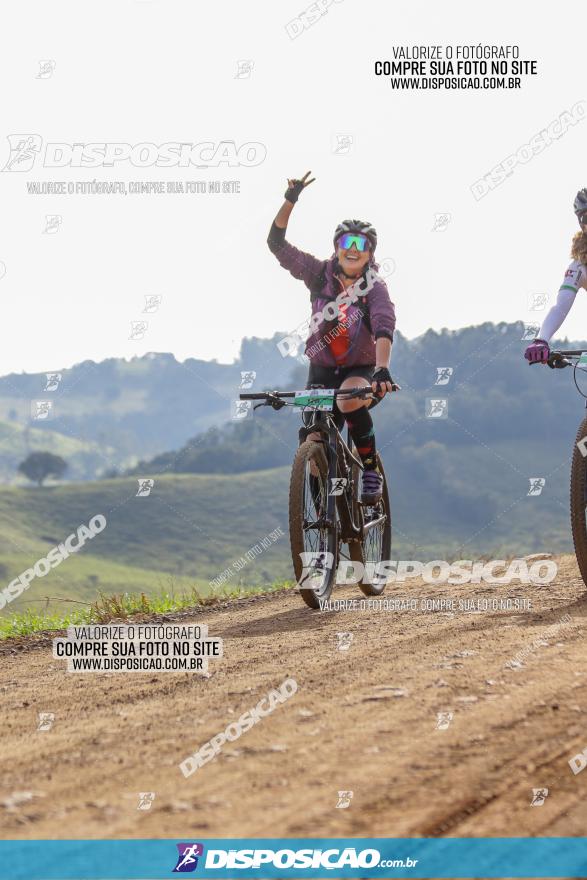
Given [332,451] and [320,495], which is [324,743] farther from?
[332,451]

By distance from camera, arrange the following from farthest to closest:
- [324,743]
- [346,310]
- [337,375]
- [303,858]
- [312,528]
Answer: [337,375], [346,310], [312,528], [324,743], [303,858]

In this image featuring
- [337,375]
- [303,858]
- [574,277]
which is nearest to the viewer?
[303,858]

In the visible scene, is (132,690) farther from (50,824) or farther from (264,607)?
(264,607)

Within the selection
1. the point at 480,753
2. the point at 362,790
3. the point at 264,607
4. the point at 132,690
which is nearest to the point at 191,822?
the point at 362,790

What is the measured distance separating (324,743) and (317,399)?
4.73 metres

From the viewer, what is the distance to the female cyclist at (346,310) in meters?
8.84

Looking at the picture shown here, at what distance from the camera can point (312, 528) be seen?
315 inches

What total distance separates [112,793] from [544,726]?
5.93 feet

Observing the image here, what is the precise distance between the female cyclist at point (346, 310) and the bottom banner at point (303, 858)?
19.4ft

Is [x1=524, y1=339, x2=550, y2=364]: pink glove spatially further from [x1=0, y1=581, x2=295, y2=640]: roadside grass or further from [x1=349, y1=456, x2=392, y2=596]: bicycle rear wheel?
[x1=0, y1=581, x2=295, y2=640]: roadside grass

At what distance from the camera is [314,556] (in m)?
8.08

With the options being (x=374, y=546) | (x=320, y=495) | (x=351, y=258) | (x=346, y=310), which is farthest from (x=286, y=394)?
(x=374, y=546)

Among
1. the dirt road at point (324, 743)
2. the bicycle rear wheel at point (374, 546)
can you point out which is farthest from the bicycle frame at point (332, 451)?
the dirt road at point (324, 743)

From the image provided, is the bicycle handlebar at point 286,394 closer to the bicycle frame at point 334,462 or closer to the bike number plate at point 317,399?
the bike number plate at point 317,399
